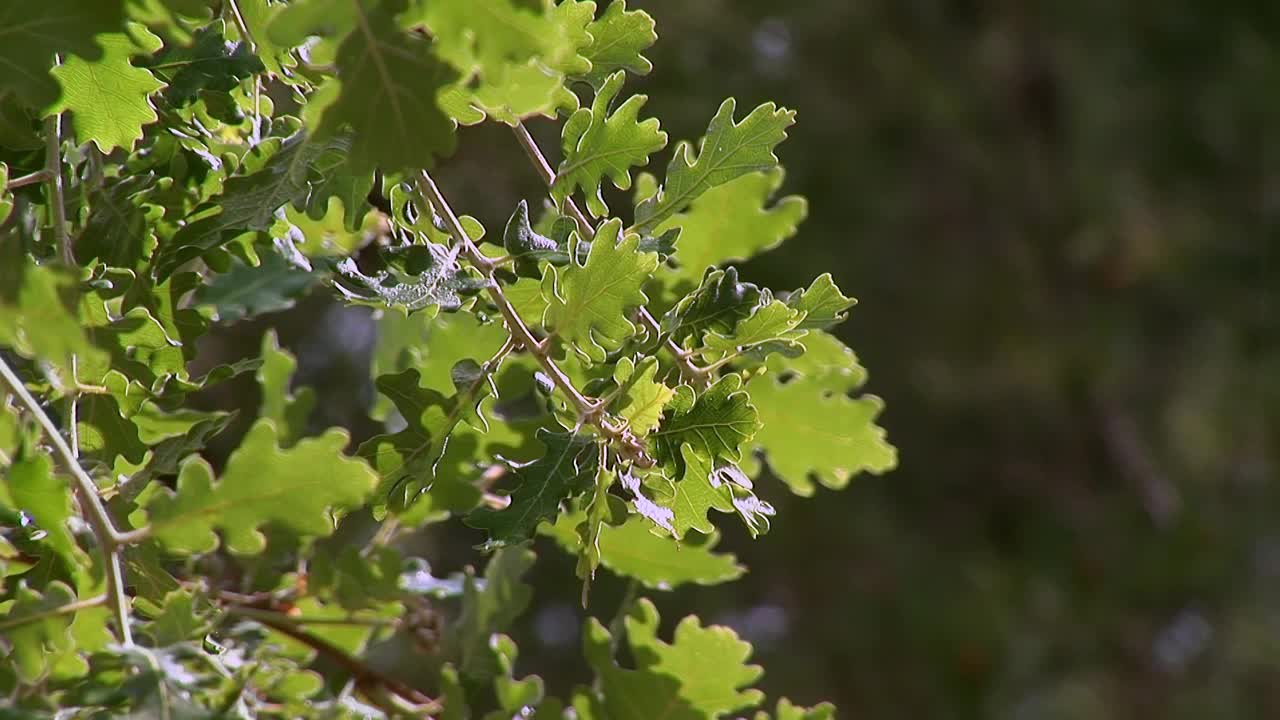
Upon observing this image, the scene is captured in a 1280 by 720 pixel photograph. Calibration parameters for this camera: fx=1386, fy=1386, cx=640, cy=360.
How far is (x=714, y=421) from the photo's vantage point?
809mm

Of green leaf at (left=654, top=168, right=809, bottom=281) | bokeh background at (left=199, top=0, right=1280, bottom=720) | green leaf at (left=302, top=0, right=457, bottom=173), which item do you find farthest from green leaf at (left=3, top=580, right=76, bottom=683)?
bokeh background at (left=199, top=0, right=1280, bottom=720)

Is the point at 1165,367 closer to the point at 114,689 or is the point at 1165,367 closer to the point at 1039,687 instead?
the point at 1039,687

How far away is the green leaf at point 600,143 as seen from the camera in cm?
89

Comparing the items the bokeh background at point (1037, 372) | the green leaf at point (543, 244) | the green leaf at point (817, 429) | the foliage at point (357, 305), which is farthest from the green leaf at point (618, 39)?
the bokeh background at point (1037, 372)

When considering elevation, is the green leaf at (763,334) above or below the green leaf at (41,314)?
below

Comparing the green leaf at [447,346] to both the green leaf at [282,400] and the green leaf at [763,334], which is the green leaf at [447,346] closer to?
the green leaf at [282,400]

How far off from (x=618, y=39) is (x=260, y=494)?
1.26ft

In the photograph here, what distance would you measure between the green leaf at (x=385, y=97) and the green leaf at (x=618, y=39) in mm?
228

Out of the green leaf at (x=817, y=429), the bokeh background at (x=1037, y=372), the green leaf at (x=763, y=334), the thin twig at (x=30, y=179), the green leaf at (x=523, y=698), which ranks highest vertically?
the green leaf at (x=763, y=334)

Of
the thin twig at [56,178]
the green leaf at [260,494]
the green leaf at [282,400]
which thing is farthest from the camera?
the green leaf at [282,400]

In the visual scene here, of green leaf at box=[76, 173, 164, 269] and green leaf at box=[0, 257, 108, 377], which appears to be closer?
green leaf at box=[0, 257, 108, 377]

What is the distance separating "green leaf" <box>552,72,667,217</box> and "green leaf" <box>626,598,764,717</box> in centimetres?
34

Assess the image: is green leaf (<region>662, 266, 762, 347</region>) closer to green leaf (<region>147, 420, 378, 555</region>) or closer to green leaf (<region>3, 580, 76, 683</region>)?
green leaf (<region>147, 420, 378, 555</region>)

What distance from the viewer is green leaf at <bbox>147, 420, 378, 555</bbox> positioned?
0.72 metres
